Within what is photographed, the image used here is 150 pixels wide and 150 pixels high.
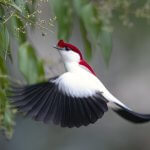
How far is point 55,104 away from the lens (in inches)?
123

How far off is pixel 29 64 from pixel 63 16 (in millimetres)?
321

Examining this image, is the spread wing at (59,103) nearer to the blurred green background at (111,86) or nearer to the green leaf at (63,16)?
the green leaf at (63,16)

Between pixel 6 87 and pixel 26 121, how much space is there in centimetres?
383

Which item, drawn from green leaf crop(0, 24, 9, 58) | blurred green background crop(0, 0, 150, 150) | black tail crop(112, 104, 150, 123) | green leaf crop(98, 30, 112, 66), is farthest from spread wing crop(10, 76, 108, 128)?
blurred green background crop(0, 0, 150, 150)

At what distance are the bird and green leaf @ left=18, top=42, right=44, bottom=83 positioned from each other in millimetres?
38

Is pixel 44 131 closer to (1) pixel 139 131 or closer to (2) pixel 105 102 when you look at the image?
(1) pixel 139 131

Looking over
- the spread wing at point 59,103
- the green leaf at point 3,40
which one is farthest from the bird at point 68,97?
the green leaf at point 3,40

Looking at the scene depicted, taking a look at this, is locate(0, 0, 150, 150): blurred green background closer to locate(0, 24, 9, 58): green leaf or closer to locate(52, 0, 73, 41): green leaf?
locate(52, 0, 73, 41): green leaf

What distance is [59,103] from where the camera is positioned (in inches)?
123

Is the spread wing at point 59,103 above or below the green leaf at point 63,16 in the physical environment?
below

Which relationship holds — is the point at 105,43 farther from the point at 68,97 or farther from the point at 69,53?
the point at 68,97

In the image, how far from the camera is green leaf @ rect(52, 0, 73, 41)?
3.29m

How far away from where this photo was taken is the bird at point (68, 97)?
3.05 metres

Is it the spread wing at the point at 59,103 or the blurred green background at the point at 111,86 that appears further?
the blurred green background at the point at 111,86
